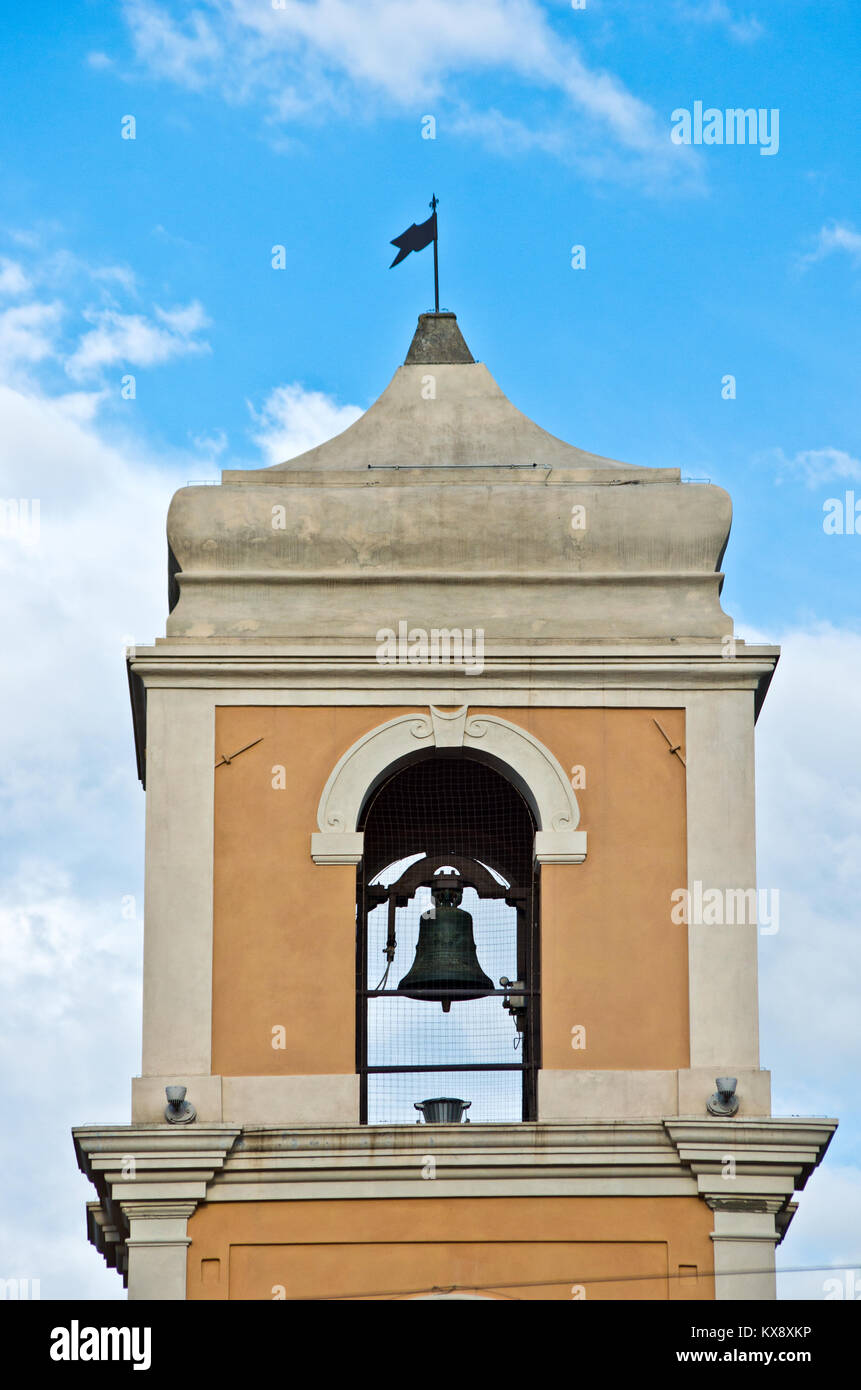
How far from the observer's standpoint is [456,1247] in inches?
901

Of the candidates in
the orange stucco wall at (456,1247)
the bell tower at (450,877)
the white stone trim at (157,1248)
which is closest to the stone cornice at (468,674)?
the bell tower at (450,877)

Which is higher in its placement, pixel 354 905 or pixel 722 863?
pixel 722 863

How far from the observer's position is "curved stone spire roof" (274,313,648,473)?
25547 millimetres

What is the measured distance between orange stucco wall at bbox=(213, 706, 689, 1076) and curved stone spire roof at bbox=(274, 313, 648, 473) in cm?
218

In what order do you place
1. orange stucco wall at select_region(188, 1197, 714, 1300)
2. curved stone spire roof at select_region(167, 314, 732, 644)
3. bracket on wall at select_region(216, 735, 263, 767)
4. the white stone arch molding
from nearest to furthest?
orange stucco wall at select_region(188, 1197, 714, 1300) < the white stone arch molding < bracket on wall at select_region(216, 735, 263, 767) < curved stone spire roof at select_region(167, 314, 732, 644)

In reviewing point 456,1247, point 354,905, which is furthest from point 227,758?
point 456,1247

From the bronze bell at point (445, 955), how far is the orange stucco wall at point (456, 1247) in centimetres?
189

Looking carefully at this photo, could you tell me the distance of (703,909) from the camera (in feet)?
78.3

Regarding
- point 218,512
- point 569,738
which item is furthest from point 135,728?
point 569,738

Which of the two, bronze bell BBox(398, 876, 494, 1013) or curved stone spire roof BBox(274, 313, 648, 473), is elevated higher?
curved stone spire roof BBox(274, 313, 648, 473)

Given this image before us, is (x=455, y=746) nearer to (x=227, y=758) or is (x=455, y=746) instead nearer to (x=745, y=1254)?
(x=227, y=758)

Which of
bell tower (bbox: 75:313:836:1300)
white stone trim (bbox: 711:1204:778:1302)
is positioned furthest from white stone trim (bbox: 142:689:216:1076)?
white stone trim (bbox: 711:1204:778:1302)

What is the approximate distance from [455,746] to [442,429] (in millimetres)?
2805

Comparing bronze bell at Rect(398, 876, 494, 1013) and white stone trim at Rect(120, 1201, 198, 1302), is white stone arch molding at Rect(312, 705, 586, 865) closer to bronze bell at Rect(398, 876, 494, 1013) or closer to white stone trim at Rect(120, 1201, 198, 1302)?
bronze bell at Rect(398, 876, 494, 1013)
